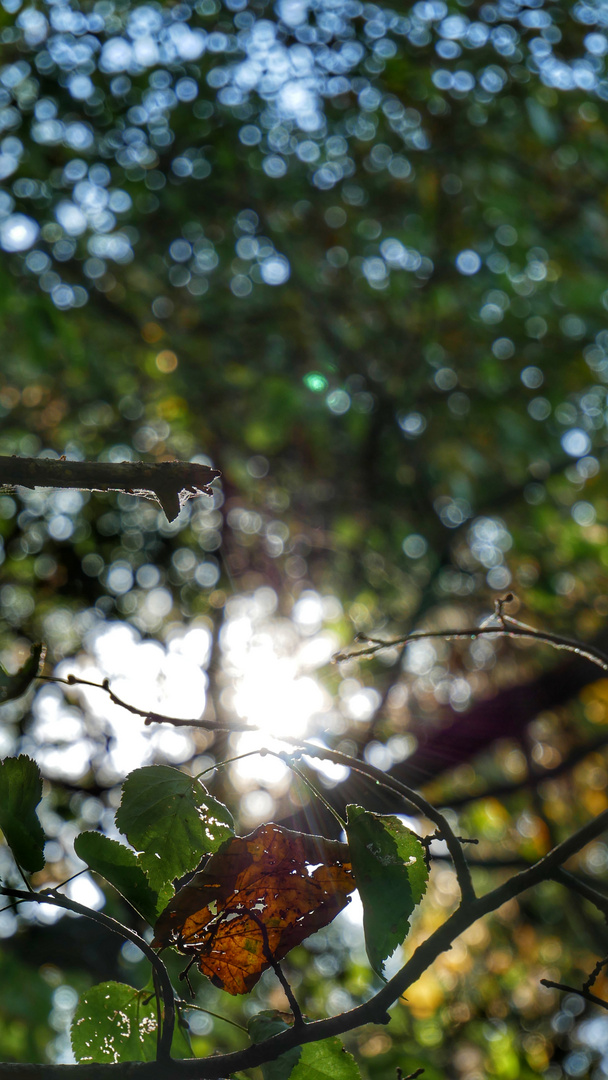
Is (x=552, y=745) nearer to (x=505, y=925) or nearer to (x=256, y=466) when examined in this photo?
(x=505, y=925)

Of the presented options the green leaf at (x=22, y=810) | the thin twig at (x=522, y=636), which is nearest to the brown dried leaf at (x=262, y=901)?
the green leaf at (x=22, y=810)

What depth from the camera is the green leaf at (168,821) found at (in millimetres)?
797

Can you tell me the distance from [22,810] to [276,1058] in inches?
13.4

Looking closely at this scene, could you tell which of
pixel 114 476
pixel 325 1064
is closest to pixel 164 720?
pixel 114 476

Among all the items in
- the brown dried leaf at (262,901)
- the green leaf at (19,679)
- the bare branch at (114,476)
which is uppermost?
the bare branch at (114,476)

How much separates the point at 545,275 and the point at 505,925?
4.53 metres

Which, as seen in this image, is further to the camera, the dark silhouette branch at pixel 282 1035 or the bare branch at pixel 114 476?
the bare branch at pixel 114 476

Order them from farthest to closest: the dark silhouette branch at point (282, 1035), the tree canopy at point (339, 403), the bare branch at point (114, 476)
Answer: the tree canopy at point (339, 403)
the bare branch at point (114, 476)
the dark silhouette branch at point (282, 1035)

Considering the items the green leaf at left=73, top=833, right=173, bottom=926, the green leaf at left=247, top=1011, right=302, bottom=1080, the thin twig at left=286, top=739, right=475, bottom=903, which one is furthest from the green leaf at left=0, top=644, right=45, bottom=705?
the green leaf at left=247, top=1011, right=302, bottom=1080

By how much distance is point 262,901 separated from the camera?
0.78 meters

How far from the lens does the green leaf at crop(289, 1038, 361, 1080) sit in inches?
30.9

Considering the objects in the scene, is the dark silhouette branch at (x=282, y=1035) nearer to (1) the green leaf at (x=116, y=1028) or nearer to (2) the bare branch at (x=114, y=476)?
(1) the green leaf at (x=116, y=1028)

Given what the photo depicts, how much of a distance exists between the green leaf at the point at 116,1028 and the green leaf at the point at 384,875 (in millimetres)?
298

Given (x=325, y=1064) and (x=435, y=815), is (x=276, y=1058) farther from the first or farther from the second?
(x=435, y=815)
